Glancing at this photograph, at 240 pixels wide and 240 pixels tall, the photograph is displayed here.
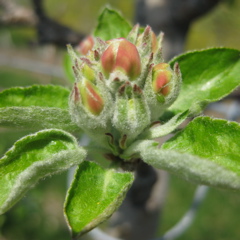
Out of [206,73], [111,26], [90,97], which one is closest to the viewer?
[90,97]

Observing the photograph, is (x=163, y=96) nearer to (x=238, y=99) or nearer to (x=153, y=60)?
(x=153, y=60)

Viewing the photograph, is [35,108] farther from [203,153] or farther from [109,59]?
[203,153]

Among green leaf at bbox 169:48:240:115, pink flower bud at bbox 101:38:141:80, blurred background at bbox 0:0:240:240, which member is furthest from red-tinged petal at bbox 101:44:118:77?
blurred background at bbox 0:0:240:240

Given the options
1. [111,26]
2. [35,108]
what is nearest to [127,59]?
[35,108]

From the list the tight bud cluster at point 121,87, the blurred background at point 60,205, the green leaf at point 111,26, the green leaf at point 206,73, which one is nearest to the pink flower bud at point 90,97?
the tight bud cluster at point 121,87

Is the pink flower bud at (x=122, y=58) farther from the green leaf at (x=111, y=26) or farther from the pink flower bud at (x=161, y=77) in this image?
the green leaf at (x=111, y=26)
